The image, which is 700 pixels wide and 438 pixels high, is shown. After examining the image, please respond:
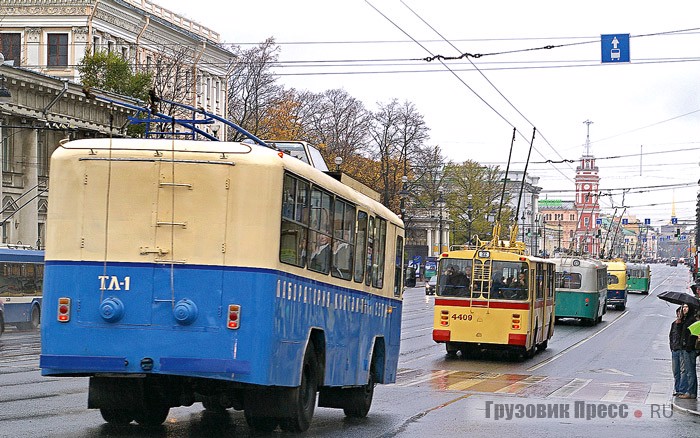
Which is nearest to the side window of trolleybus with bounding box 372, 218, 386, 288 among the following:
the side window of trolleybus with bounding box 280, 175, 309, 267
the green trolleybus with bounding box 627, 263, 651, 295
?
the side window of trolleybus with bounding box 280, 175, 309, 267

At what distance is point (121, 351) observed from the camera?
10.7 m

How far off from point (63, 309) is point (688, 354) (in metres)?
11.9

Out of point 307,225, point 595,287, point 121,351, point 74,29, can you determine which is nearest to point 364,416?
point 307,225

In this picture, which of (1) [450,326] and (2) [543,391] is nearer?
(2) [543,391]

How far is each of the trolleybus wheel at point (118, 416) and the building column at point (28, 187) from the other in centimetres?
4160

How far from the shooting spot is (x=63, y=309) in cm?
1076

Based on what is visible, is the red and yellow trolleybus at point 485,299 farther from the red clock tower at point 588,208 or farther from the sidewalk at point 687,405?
the red clock tower at point 588,208

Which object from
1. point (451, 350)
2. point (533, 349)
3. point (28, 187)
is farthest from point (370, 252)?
point (28, 187)

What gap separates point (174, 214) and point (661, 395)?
12739 mm

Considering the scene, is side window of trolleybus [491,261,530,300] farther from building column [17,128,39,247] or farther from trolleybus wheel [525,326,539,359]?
building column [17,128,39,247]

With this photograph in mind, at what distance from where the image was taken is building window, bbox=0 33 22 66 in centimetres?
6850

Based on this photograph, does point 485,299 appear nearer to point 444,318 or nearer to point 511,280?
A: point 511,280

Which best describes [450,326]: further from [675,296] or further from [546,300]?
[675,296]

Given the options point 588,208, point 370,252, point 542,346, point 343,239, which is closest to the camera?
point 343,239
